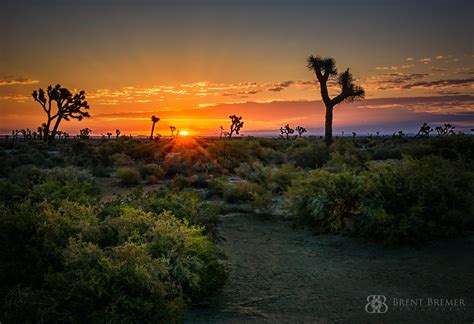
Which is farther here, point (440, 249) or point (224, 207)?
point (224, 207)

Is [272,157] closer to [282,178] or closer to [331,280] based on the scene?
[282,178]

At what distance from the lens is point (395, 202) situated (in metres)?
9.38

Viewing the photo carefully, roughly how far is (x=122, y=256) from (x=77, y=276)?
0.54 m

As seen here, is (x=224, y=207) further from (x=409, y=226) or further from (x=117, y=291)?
(x=117, y=291)

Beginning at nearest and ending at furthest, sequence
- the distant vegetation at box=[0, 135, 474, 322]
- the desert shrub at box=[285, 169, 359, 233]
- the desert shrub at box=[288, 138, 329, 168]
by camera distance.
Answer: the distant vegetation at box=[0, 135, 474, 322], the desert shrub at box=[285, 169, 359, 233], the desert shrub at box=[288, 138, 329, 168]

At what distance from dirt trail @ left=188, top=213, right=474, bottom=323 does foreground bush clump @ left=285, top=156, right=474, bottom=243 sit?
16.2 inches

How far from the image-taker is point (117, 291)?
15.6 ft

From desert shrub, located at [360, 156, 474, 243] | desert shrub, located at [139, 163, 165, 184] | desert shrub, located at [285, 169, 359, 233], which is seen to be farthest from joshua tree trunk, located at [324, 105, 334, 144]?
desert shrub, located at [360, 156, 474, 243]

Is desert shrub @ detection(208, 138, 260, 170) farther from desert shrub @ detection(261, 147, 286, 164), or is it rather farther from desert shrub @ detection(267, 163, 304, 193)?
desert shrub @ detection(267, 163, 304, 193)

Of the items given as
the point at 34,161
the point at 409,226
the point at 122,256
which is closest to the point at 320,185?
the point at 409,226

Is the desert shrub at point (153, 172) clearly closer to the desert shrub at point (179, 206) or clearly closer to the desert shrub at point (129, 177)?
the desert shrub at point (129, 177)

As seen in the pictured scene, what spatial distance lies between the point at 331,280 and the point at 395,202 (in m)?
3.08

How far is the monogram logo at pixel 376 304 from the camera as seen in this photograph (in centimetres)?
597

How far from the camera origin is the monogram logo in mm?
5971
